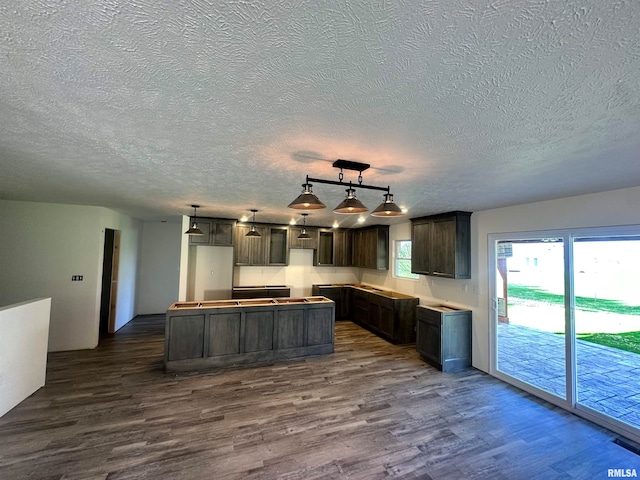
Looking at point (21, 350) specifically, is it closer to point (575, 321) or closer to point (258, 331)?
point (258, 331)

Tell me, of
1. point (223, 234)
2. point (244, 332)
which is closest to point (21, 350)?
point (244, 332)

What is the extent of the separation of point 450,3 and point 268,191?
2.77 meters

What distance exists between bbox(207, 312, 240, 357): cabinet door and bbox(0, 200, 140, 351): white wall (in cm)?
242

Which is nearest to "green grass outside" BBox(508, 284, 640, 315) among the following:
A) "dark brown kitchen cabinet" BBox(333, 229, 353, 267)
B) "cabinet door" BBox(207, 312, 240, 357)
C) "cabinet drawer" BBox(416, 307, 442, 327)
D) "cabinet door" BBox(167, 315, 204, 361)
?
"cabinet drawer" BBox(416, 307, 442, 327)

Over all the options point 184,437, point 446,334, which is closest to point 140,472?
point 184,437

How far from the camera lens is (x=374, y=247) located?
670 centimetres

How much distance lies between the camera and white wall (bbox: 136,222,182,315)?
7180mm

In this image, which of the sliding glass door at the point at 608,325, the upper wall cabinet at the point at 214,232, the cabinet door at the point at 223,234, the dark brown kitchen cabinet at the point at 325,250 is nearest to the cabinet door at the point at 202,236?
the upper wall cabinet at the point at 214,232

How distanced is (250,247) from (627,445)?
6.43 metres

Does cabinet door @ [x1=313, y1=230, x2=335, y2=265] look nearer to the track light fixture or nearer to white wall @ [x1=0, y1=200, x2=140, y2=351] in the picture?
white wall @ [x1=0, y1=200, x2=140, y2=351]

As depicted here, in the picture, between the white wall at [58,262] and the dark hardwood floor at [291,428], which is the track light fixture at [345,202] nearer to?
the dark hardwood floor at [291,428]

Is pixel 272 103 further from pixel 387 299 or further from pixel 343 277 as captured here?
pixel 343 277

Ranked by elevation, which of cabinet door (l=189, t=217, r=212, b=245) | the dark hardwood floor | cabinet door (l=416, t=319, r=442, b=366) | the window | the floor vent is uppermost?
cabinet door (l=189, t=217, r=212, b=245)

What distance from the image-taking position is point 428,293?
211 inches
